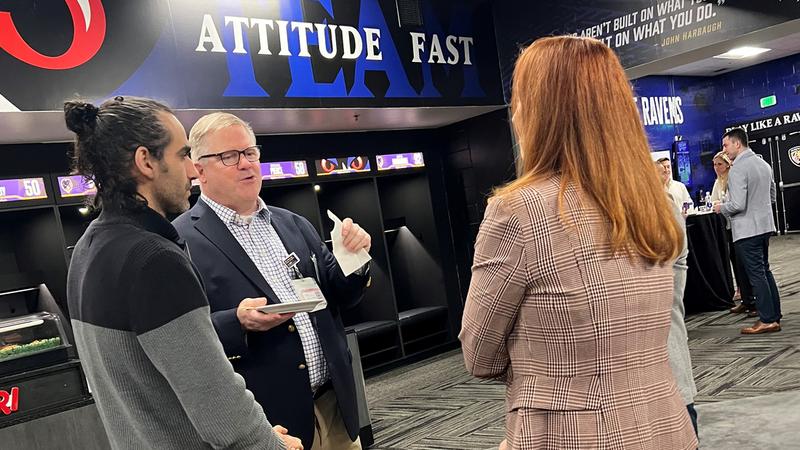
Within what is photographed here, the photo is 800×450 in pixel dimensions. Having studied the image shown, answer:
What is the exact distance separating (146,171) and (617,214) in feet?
2.89

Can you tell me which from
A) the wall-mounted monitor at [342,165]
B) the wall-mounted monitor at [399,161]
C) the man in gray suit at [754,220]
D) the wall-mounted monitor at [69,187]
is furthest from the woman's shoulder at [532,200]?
the wall-mounted monitor at [399,161]

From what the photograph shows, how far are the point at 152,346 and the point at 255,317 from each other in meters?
0.47

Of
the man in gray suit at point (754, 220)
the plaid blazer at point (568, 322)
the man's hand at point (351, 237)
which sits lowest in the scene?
the man in gray suit at point (754, 220)

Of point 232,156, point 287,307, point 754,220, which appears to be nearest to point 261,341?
point 287,307

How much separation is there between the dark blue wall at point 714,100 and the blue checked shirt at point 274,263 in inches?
428

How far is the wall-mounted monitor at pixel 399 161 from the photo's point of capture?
695cm

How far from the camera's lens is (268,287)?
71.3 inches

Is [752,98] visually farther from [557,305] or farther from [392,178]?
[557,305]

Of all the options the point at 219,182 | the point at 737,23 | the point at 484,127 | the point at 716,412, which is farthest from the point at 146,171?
the point at 484,127

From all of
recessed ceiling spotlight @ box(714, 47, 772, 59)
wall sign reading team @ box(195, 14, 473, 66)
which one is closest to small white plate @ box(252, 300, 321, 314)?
wall sign reading team @ box(195, 14, 473, 66)

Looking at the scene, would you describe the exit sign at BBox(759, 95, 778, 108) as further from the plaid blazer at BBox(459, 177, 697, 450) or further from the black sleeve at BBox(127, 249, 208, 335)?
the black sleeve at BBox(127, 249, 208, 335)

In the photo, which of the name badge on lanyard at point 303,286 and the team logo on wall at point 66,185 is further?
the team logo on wall at point 66,185

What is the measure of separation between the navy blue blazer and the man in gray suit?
454 cm

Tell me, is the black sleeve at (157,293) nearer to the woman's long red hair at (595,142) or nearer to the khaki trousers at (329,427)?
the woman's long red hair at (595,142)
